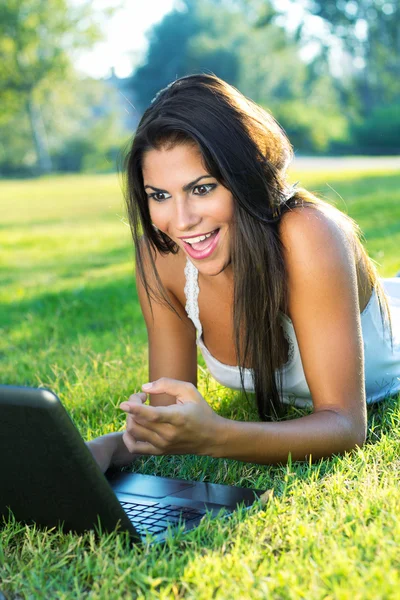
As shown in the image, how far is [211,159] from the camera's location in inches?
95.0

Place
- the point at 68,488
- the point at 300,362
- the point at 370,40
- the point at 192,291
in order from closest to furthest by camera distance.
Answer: the point at 68,488 < the point at 300,362 < the point at 192,291 < the point at 370,40

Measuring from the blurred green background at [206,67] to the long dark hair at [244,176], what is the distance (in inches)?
928

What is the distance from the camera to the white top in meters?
2.87

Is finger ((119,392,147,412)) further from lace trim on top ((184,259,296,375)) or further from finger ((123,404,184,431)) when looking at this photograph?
lace trim on top ((184,259,296,375))

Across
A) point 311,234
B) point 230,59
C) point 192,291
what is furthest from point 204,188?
point 230,59

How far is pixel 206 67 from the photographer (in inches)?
1451

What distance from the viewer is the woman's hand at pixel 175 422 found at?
210cm

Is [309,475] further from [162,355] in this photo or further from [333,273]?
[162,355]

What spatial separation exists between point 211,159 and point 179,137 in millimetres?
133

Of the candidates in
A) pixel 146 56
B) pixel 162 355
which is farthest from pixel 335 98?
pixel 162 355

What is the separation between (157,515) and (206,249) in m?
0.83

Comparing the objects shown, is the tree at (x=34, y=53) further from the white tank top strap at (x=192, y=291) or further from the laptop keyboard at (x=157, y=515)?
the laptop keyboard at (x=157, y=515)

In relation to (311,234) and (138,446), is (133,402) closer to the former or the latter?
(138,446)

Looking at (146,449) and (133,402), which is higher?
(133,402)
